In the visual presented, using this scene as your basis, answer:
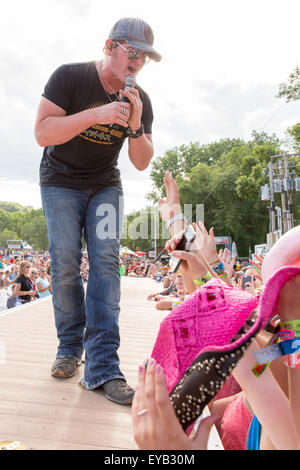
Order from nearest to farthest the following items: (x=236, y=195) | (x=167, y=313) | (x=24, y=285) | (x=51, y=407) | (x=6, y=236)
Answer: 1. (x=51, y=407)
2. (x=167, y=313)
3. (x=24, y=285)
4. (x=236, y=195)
5. (x=6, y=236)

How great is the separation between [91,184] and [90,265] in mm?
480

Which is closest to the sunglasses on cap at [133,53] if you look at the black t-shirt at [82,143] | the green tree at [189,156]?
the black t-shirt at [82,143]

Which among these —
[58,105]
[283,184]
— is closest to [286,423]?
[58,105]

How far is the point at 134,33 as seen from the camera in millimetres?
1954

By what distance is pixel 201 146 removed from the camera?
4619cm

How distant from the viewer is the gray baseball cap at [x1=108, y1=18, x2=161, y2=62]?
1947mm

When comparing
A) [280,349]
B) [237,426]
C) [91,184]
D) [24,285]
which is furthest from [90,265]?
[24,285]

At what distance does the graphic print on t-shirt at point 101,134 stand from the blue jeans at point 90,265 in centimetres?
29

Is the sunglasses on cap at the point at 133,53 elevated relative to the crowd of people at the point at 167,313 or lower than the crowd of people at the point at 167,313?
elevated

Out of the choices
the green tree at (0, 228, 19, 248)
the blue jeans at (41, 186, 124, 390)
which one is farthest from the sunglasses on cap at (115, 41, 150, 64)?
the green tree at (0, 228, 19, 248)

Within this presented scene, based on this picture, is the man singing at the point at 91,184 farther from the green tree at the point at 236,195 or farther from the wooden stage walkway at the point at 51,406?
the green tree at the point at 236,195

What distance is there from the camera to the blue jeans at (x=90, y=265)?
6.92 ft

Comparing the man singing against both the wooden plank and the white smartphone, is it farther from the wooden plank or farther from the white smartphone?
the white smartphone

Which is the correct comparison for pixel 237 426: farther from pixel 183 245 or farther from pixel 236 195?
pixel 236 195
